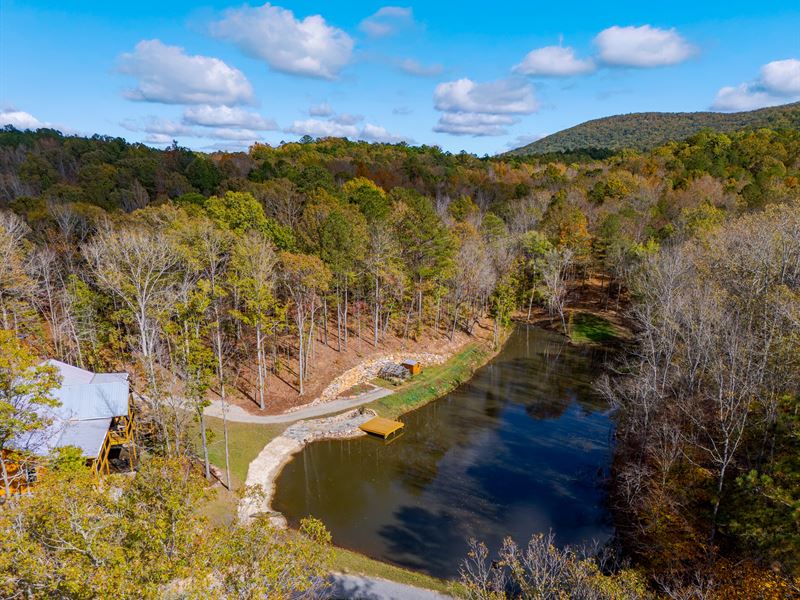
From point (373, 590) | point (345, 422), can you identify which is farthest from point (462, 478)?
point (373, 590)

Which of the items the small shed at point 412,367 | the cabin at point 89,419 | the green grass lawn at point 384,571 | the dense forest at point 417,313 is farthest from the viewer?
the small shed at point 412,367

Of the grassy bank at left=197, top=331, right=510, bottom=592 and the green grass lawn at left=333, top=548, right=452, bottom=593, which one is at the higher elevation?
the grassy bank at left=197, top=331, right=510, bottom=592

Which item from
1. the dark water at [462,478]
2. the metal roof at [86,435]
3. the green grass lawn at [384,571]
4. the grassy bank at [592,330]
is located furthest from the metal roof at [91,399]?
the grassy bank at [592,330]

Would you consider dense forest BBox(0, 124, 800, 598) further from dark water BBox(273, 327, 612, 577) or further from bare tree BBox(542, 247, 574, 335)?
dark water BBox(273, 327, 612, 577)

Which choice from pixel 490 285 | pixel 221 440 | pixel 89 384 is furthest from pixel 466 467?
pixel 490 285

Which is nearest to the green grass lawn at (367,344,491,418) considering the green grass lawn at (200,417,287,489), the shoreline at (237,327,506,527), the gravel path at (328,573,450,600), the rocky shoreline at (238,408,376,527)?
the shoreline at (237,327,506,527)

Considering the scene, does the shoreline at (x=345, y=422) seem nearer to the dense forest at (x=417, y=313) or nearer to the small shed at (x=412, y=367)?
the small shed at (x=412, y=367)
